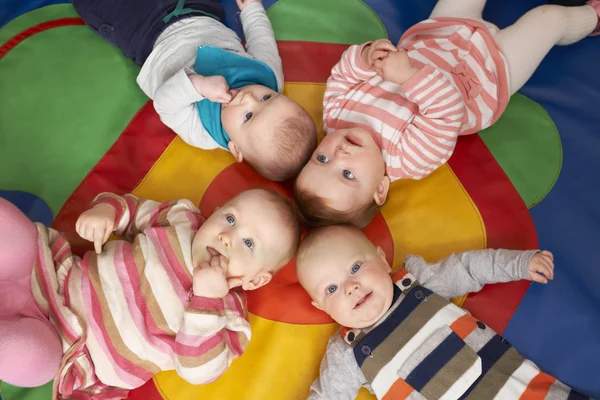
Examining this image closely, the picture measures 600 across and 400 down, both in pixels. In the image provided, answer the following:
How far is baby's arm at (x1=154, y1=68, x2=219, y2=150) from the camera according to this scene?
1270mm

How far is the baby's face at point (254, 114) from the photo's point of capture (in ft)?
3.92

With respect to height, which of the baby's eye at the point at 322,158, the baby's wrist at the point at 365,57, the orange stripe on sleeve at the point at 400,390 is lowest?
the orange stripe on sleeve at the point at 400,390

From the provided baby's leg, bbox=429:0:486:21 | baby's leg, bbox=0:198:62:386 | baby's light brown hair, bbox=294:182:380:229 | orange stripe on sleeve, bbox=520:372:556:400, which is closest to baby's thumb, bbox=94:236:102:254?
baby's leg, bbox=0:198:62:386

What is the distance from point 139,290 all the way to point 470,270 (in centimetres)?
72

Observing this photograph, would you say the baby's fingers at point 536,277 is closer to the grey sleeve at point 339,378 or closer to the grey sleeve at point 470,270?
the grey sleeve at point 470,270

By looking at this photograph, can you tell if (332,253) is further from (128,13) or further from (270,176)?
(128,13)

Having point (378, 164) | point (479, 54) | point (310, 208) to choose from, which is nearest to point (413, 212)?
point (378, 164)

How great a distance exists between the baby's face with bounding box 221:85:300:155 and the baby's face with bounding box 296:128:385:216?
0.12m

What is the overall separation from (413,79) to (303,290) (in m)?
0.55

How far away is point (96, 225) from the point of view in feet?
3.47

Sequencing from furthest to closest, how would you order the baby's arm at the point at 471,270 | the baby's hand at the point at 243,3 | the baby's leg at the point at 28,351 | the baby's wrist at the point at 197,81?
the baby's hand at the point at 243,3 < the baby's wrist at the point at 197,81 < the baby's arm at the point at 471,270 < the baby's leg at the point at 28,351

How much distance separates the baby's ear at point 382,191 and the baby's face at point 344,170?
0.08ft

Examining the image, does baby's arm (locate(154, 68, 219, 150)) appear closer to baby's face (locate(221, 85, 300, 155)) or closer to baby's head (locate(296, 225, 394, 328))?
baby's face (locate(221, 85, 300, 155))

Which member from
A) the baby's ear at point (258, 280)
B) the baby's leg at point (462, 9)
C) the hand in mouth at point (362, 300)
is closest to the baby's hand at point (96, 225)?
the baby's ear at point (258, 280)
